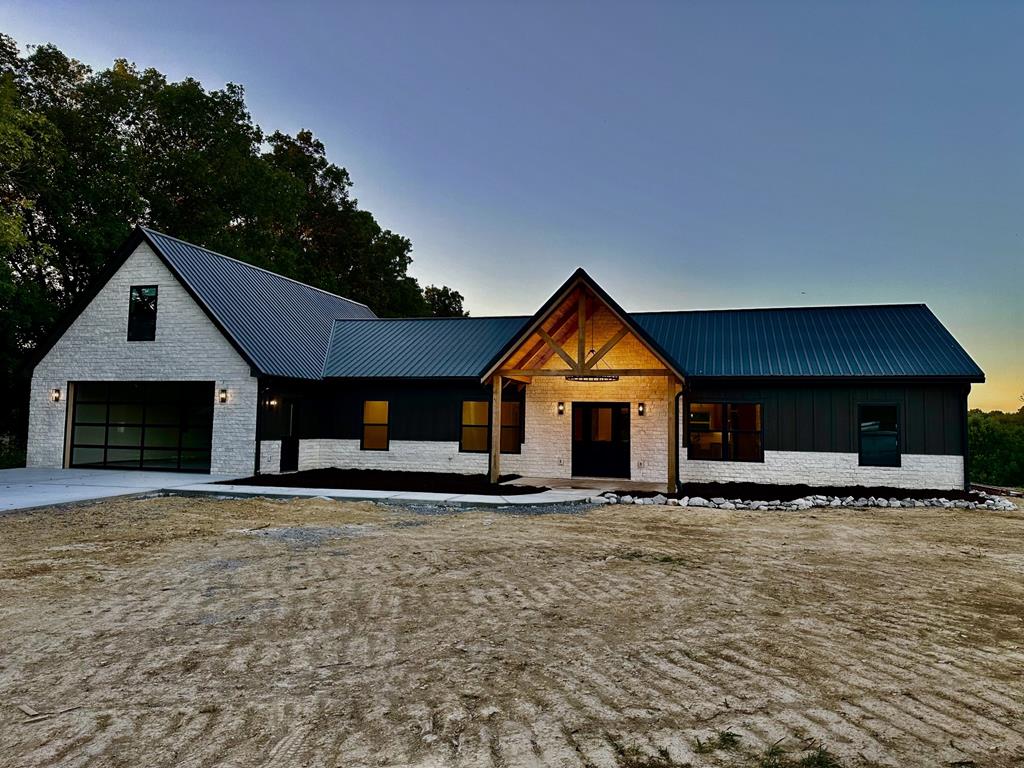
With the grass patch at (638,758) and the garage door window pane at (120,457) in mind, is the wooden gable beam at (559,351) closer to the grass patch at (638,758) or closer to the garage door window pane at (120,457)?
the grass patch at (638,758)

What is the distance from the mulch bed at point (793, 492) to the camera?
540 inches

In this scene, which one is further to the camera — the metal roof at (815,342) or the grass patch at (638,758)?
the metal roof at (815,342)

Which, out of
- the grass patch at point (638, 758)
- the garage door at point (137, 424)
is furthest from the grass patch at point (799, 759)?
the garage door at point (137, 424)

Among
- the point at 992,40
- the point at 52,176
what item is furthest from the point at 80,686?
the point at 52,176

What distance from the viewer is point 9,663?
14.3 feet

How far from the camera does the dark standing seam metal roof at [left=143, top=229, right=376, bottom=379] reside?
685 inches

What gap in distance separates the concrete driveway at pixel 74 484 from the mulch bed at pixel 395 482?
1.64 meters

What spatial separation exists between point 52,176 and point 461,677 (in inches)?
1157

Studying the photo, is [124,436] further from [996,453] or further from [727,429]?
[996,453]

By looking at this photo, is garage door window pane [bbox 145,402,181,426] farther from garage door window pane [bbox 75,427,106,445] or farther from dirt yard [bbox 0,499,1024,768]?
dirt yard [bbox 0,499,1024,768]

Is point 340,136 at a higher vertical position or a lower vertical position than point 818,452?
higher

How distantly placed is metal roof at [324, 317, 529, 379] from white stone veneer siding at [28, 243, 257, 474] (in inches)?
116

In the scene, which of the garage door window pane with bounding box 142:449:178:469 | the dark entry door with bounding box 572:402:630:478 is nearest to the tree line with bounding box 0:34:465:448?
the garage door window pane with bounding box 142:449:178:469

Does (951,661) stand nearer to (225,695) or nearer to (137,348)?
(225,695)
